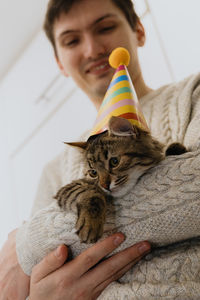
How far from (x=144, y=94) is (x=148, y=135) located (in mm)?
493

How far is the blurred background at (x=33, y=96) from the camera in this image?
1.82 metres

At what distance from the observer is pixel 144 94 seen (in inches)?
52.5

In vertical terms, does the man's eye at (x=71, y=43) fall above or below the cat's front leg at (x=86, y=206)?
above

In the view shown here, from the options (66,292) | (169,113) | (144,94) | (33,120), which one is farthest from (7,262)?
(33,120)

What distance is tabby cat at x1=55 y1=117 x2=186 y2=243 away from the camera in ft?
2.41

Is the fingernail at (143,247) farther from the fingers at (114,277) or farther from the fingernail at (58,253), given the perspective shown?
the fingernail at (58,253)

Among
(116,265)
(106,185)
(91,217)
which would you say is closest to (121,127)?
(106,185)

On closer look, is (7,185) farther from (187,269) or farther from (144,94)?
(187,269)

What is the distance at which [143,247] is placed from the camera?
728mm

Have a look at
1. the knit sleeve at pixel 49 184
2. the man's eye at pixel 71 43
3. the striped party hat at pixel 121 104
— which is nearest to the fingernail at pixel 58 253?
the striped party hat at pixel 121 104

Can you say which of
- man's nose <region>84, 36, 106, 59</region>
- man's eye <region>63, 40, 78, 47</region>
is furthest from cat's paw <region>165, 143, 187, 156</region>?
man's eye <region>63, 40, 78, 47</region>

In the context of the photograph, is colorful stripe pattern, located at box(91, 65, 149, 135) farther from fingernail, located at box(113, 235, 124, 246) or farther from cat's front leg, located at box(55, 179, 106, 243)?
fingernail, located at box(113, 235, 124, 246)

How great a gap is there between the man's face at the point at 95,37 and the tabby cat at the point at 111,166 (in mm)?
485

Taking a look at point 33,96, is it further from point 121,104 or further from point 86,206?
point 86,206
